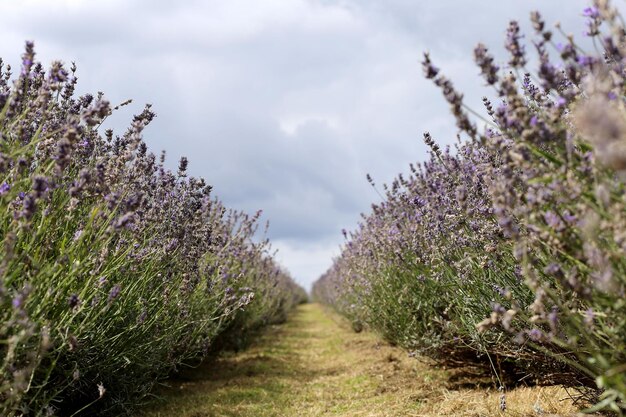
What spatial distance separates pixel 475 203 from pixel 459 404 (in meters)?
1.38

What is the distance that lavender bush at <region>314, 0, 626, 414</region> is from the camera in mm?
1575

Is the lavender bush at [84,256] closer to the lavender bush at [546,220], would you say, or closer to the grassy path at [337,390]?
the grassy path at [337,390]

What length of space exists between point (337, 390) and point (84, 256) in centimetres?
322

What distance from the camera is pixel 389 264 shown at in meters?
5.36

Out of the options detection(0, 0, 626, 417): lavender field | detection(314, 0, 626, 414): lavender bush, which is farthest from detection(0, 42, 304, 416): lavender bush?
detection(314, 0, 626, 414): lavender bush


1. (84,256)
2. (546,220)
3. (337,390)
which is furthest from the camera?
(337,390)

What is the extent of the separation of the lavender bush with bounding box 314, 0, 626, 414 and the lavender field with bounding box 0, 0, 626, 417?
0.01 m

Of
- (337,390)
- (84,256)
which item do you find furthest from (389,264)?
(84,256)

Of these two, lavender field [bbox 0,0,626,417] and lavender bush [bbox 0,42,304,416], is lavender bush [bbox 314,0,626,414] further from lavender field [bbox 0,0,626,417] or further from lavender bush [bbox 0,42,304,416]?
lavender bush [bbox 0,42,304,416]

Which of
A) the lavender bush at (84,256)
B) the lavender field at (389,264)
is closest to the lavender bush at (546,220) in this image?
the lavender field at (389,264)

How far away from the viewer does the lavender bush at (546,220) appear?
1.58 metres

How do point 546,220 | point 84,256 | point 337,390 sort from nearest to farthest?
1. point 546,220
2. point 84,256
3. point 337,390

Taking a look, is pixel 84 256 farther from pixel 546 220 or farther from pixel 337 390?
pixel 337 390

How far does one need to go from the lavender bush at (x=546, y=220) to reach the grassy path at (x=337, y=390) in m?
0.30
